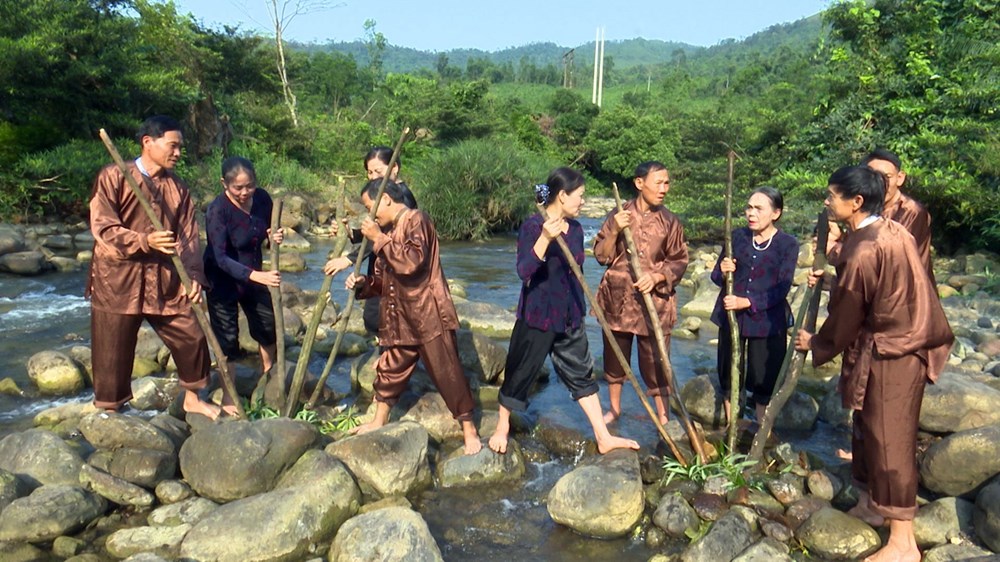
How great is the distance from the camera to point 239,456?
14.0 ft

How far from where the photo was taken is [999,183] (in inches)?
430

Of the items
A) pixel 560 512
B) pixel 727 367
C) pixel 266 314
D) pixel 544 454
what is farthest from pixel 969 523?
pixel 266 314

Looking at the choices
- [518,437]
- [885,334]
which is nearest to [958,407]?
[885,334]

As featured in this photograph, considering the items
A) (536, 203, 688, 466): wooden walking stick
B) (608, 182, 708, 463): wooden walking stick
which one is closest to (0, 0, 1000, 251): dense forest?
(608, 182, 708, 463): wooden walking stick

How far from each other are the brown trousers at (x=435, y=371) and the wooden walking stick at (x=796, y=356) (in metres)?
1.75

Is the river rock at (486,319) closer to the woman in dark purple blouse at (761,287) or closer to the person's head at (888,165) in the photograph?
the woman in dark purple blouse at (761,287)

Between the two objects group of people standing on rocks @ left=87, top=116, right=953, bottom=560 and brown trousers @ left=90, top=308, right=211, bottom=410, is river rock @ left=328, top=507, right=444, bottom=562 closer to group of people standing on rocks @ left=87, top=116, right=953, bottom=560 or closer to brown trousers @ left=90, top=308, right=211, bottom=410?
group of people standing on rocks @ left=87, top=116, right=953, bottom=560

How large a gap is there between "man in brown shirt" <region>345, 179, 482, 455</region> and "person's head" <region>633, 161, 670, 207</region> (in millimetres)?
1416

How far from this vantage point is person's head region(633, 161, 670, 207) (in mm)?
5055

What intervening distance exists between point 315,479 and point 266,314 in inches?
80.6

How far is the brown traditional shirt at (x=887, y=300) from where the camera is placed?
3.65m

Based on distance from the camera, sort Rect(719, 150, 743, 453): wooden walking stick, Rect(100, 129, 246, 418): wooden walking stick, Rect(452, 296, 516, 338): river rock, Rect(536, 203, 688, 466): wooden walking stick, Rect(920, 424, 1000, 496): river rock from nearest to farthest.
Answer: Rect(920, 424, 1000, 496): river rock, Rect(100, 129, 246, 418): wooden walking stick, Rect(536, 203, 688, 466): wooden walking stick, Rect(719, 150, 743, 453): wooden walking stick, Rect(452, 296, 516, 338): river rock

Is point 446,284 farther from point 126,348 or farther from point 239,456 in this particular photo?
point 126,348

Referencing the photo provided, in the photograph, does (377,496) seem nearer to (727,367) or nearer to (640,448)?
(640,448)
